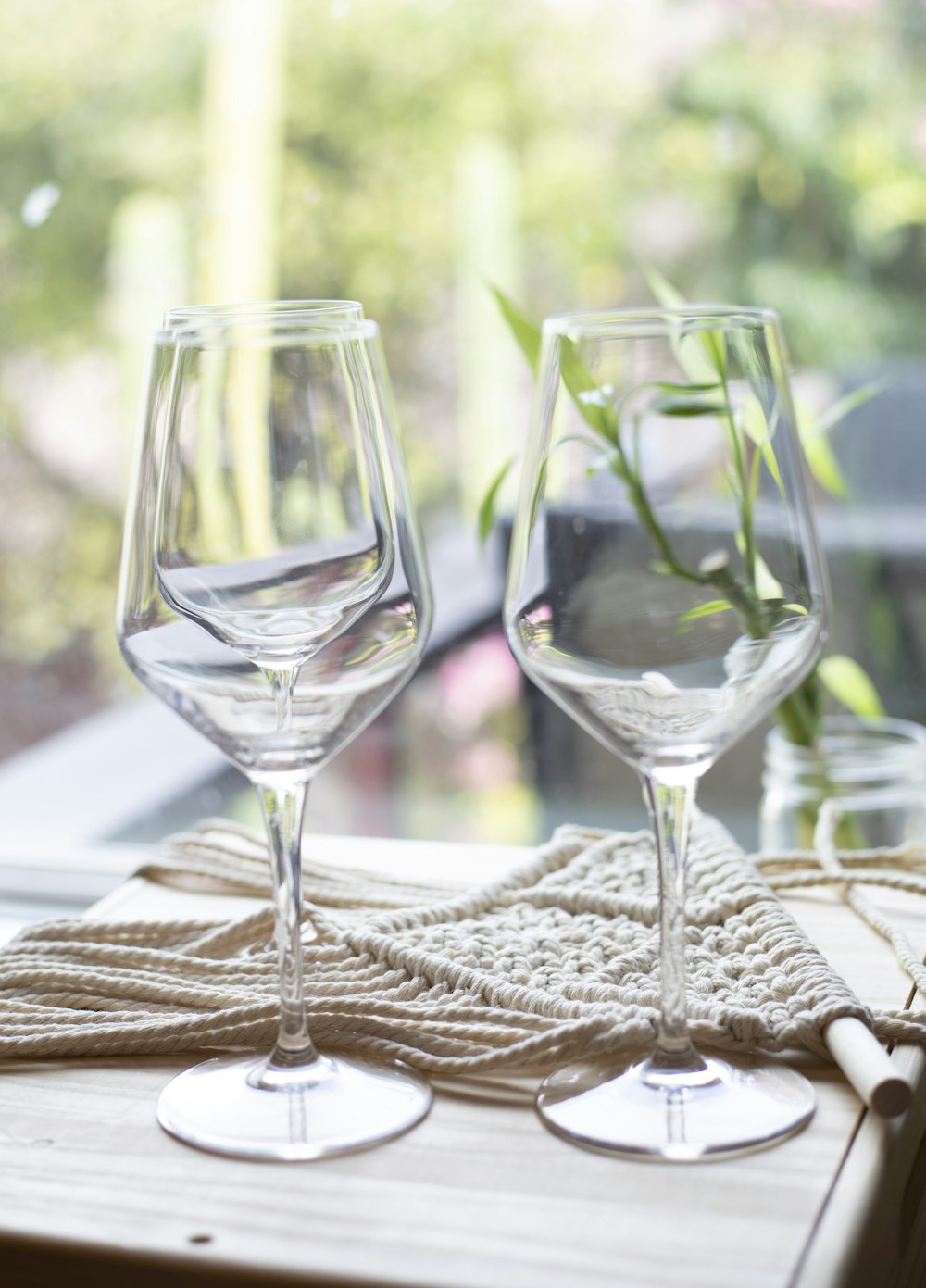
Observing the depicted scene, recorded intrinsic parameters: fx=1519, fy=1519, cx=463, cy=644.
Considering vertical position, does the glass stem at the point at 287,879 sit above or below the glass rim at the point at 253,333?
below

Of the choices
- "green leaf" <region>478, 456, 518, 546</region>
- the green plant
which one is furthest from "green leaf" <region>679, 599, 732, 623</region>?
"green leaf" <region>478, 456, 518, 546</region>

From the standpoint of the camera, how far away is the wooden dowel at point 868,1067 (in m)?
0.54

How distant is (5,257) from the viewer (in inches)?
55.4

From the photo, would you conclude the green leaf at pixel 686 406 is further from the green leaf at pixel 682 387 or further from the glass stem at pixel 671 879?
the glass stem at pixel 671 879

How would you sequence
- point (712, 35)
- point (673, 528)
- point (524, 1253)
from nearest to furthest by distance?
point (524, 1253)
point (673, 528)
point (712, 35)

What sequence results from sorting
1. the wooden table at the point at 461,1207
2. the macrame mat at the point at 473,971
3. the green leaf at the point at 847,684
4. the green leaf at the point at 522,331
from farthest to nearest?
1. the green leaf at the point at 847,684
2. the green leaf at the point at 522,331
3. the macrame mat at the point at 473,971
4. the wooden table at the point at 461,1207

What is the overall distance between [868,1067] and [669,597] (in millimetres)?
183

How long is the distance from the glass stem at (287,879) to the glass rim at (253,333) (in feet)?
0.51

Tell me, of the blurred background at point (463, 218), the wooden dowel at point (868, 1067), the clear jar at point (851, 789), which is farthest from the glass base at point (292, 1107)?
the blurred background at point (463, 218)

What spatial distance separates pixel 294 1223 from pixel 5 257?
1.13m

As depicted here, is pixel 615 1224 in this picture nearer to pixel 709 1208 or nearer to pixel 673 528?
pixel 709 1208

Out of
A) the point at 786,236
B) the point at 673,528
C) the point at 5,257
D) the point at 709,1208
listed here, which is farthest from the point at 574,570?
the point at 5,257

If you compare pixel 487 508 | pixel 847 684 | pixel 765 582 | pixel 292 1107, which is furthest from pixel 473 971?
pixel 847 684

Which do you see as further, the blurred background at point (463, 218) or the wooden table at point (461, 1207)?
the blurred background at point (463, 218)
